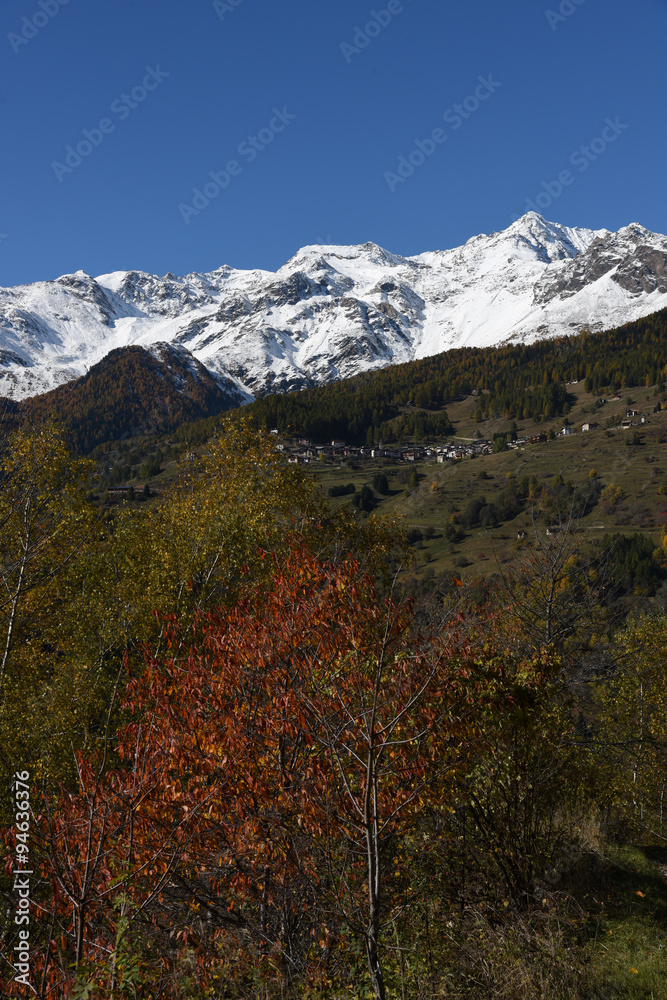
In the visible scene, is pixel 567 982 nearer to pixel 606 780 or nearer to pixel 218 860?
pixel 218 860

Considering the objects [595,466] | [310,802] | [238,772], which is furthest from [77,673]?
[595,466]

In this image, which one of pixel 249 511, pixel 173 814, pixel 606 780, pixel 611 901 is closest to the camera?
pixel 173 814

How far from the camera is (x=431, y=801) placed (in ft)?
28.5

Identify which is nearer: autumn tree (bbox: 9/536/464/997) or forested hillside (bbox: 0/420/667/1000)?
forested hillside (bbox: 0/420/667/1000)

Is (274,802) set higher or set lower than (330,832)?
higher

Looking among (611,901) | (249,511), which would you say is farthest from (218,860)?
(249,511)

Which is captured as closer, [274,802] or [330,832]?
[330,832]

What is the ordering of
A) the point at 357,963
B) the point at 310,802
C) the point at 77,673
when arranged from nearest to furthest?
1. the point at 357,963
2. the point at 310,802
3. the point at 77,673

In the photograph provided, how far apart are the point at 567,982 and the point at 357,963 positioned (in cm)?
314

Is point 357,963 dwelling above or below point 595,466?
below

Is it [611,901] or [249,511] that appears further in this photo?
[249,511]

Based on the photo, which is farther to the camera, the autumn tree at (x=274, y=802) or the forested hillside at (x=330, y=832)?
the autumn tree at (x=274, y=802)

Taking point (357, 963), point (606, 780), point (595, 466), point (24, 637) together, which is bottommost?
point (606, 780)

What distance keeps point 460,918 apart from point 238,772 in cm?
430
